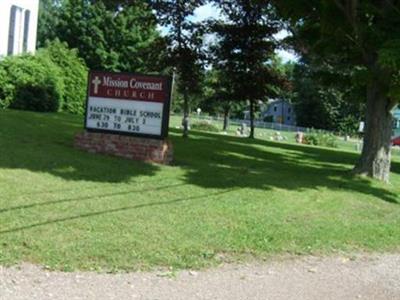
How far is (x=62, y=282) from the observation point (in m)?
5.98

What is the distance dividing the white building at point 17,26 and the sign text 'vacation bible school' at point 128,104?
23660 millimetres

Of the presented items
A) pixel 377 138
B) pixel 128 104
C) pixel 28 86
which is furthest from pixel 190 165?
pixel 28 86

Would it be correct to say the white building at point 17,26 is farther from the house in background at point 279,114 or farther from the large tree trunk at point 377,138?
the house in background at point 279,114

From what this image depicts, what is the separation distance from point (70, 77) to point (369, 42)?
775 inches

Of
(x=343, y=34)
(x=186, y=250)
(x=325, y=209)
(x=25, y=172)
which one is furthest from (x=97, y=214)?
(x=343, y=34)

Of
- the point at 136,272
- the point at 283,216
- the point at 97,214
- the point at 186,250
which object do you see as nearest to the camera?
the point at 136,272

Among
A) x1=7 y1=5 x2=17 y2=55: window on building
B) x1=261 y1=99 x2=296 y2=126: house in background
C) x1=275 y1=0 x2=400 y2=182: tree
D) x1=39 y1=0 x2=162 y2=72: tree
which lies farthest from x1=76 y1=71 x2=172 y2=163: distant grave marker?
x1=261 y1=99 x2=296 y2=126: house in background

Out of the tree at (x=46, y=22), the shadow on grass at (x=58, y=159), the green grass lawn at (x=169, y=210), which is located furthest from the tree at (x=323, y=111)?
the green grass lawn at (x=169, y=210)

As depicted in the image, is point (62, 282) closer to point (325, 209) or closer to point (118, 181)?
point (118, 181)

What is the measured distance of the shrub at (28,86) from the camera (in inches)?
921

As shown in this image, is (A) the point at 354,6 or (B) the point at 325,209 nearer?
(B) the point at 325,209

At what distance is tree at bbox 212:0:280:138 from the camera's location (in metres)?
20.4

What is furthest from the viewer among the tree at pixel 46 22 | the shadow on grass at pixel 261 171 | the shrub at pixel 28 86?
the tree at pixel 46 22

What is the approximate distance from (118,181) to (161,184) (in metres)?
0.65
